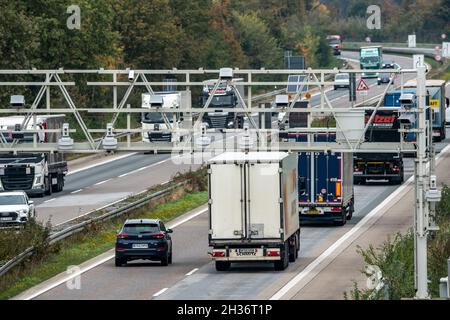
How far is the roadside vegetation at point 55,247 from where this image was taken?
40.7 meters

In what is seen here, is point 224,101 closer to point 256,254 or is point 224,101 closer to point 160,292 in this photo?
point 256,254

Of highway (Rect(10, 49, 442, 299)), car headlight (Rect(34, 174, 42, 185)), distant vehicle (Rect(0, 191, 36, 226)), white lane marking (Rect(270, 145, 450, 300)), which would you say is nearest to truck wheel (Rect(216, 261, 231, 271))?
highway (Rect(10, 49, 442, 299))

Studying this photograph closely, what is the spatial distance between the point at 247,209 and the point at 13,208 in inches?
558

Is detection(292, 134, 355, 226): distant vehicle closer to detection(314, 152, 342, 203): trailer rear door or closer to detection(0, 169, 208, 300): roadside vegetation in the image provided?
detection(314, 152, 342, 203): trailer rear door

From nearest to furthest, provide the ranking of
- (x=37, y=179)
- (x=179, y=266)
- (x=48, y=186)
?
1. (x=179, y=266)
2. (x=37, y=179)
3. (x=48, y=186)

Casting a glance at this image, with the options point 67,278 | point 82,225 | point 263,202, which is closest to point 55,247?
point 67,278

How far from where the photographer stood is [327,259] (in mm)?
46062

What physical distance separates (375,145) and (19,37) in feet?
126

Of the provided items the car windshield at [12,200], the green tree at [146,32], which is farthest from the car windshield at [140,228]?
the green tree at [146,32]

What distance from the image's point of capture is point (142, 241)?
4359 centimetres

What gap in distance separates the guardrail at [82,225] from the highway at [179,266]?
169 centimetres

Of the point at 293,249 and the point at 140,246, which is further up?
the point at 140,246

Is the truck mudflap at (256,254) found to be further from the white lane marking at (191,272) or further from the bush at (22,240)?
the bush at (22,240)
